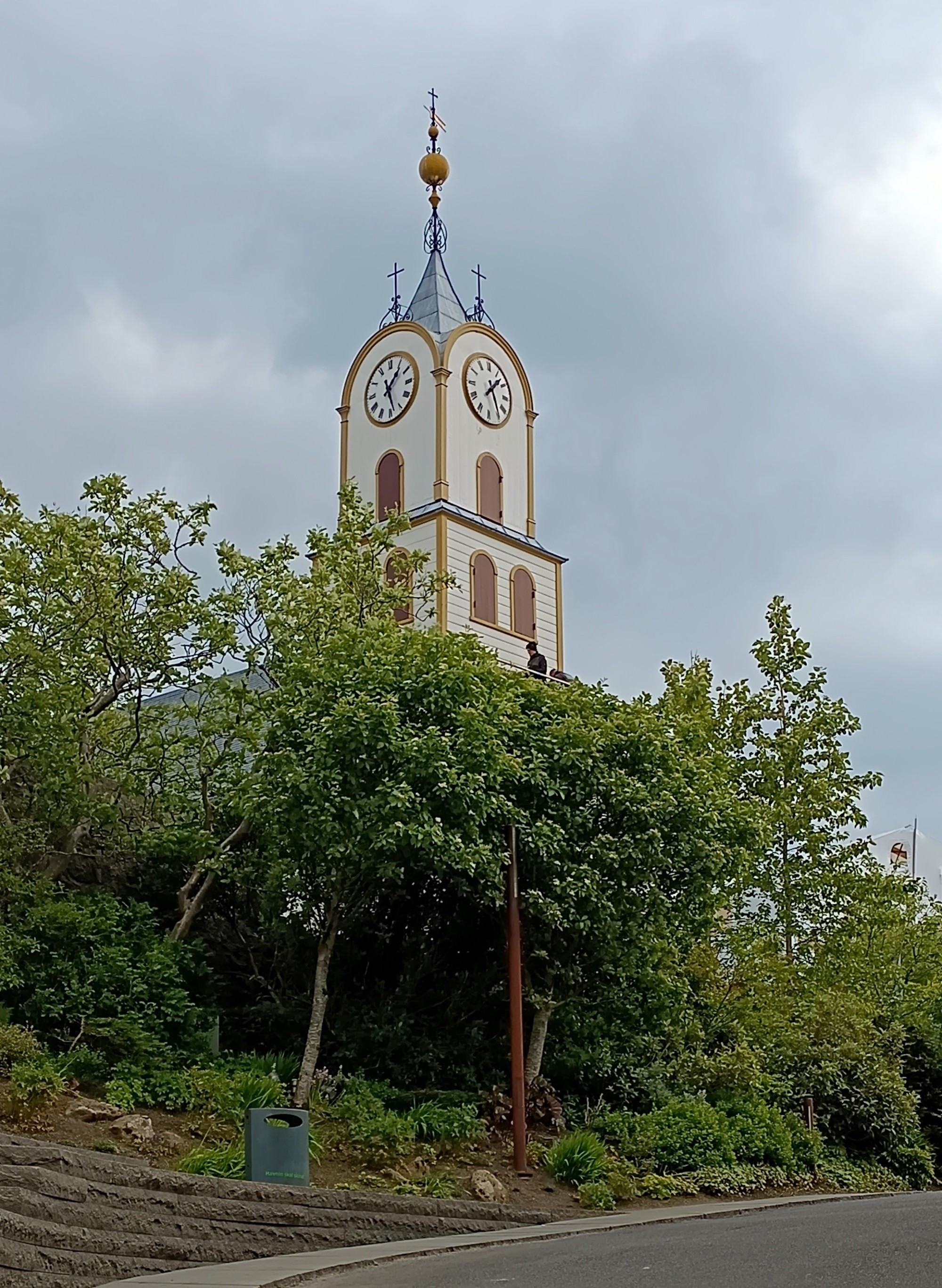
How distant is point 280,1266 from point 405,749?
22.1ft

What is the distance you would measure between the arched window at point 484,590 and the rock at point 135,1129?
27.1 m

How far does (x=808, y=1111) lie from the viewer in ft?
68.4

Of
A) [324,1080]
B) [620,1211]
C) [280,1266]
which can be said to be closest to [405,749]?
[324,1080]

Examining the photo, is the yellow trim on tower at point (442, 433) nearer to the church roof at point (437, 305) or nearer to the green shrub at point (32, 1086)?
the church roof at point (437, 305)

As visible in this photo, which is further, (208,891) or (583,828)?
(208,891)

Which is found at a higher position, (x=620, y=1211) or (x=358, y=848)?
(x=358, y=848)

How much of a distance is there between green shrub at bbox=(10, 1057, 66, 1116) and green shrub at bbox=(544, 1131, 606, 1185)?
5.18 m

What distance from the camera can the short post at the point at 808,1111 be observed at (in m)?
20.7

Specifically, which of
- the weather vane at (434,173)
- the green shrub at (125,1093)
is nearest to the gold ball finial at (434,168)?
the weather vane at (434,173)

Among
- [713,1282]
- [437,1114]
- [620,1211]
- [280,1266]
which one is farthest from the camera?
[437,1114]

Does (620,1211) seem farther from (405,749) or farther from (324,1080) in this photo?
(405,749)

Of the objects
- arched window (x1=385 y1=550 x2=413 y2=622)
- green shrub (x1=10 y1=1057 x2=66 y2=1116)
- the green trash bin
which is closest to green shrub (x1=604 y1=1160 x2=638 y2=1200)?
the green trash bin

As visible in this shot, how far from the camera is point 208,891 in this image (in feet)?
63.6

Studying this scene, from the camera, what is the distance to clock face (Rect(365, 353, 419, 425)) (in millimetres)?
43531
